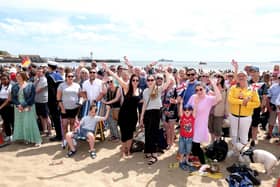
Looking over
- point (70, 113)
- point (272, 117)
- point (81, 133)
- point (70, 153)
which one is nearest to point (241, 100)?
point (272, 117)

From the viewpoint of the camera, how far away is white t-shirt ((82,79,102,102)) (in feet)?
20.1

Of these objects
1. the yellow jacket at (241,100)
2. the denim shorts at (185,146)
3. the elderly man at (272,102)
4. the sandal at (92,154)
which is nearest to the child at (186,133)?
the denim shorts at (185,146)

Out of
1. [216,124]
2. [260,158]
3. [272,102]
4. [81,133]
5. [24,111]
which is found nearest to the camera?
[260,158]

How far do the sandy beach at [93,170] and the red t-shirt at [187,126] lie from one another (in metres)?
Answer: 0.66

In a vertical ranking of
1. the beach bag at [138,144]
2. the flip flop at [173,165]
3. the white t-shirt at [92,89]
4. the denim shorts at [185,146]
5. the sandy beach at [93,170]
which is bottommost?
the sandy beach at [93,170]

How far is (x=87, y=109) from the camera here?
6004 mm

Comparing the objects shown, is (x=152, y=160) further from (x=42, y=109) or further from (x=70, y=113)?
(x=42, y=109)

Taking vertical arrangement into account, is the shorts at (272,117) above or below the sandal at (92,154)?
above

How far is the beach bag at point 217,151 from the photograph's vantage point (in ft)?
16.7

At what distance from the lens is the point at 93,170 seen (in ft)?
16.0

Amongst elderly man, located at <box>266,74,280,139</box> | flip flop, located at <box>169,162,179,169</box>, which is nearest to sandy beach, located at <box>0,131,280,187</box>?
flip flop, located at <box>169,162,179,169</box>

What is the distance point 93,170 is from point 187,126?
1.90 m

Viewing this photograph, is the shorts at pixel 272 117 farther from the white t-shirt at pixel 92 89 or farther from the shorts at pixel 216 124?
the white t-shirt at pixel 92 89

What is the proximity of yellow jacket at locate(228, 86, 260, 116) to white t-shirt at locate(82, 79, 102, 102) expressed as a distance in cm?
292
